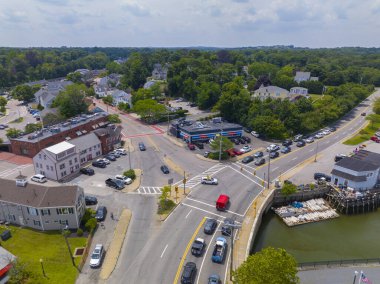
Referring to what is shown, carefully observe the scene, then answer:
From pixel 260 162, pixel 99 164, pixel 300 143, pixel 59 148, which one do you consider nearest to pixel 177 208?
pixel 99 164

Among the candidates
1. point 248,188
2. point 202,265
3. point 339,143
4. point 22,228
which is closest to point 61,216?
point 22,228

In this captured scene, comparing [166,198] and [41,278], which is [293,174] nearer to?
[166,198]

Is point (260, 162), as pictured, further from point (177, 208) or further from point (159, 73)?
point (159, 73)

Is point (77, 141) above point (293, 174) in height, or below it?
above

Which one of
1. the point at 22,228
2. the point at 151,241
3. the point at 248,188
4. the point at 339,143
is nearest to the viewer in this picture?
the point at 151,241

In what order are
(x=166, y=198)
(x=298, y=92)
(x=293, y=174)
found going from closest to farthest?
(x=166, y=198) → (x=293, y=174) → (x=298, y=92)

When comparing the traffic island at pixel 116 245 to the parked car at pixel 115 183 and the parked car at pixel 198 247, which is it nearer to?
the parked car at pixel 115 183

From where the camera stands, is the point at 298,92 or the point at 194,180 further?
the point at 298,92

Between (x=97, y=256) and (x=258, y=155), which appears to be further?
(x=258, y=155)
